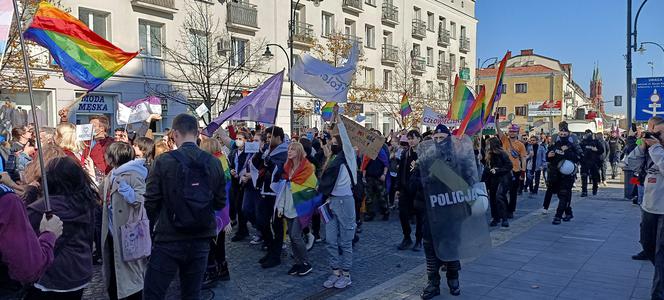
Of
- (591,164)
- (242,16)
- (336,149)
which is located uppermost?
(242,16)

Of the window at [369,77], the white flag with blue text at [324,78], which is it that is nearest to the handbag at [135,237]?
the white flag with blue text at [324,78]

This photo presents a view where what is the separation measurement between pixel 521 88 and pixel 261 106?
72841 mm

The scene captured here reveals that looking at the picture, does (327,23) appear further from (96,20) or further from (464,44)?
(464,44)

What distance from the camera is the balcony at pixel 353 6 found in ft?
111

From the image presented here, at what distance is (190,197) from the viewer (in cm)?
380

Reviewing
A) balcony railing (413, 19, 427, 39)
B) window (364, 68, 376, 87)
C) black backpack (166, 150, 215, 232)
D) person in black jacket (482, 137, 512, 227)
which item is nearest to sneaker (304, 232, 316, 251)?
person in black jacket (482, 137, 512, 227)

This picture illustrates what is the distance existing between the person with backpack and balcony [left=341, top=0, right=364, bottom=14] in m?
31.3

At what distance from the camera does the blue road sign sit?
44.3 feet

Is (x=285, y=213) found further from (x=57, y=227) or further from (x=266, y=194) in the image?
(x=57, y=227)

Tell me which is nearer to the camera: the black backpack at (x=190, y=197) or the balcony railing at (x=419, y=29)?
the black backpack at (x=190, y=197)

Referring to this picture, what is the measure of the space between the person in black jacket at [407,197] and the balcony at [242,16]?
61.8 ft

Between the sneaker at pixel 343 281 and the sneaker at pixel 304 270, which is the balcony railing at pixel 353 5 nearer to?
the sneaker at pixel 304 270

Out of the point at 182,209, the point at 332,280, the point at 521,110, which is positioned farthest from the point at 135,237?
the point at 521,110

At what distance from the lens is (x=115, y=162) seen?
4.89 meters
